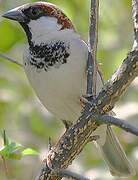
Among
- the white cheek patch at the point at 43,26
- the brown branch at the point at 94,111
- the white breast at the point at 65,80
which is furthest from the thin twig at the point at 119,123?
the white cheek patch at the point at 43,26

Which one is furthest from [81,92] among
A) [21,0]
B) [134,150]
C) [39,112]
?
[21,0]

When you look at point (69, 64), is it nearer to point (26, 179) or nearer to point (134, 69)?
point (134, 69)

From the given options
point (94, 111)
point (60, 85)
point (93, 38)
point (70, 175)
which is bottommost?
point (70, 175)

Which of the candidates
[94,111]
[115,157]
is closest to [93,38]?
[94,111]

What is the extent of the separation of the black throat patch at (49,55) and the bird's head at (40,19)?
0.33 ft

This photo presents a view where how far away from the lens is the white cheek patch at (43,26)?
2.18 metres

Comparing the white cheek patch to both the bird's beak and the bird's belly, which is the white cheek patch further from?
the bird's belly

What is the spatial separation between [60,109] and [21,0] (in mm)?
880

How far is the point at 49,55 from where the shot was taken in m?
2.05

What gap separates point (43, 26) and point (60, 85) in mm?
263

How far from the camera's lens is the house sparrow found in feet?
6.60

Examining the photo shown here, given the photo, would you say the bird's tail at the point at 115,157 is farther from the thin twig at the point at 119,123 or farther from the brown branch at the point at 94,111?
the thin twig at the point at 119,123

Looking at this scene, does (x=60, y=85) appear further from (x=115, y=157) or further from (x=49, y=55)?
(x=115, y=157)

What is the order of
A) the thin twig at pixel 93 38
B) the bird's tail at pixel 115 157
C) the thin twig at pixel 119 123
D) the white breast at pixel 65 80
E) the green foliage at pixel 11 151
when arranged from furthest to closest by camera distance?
the bird's tail at pixel 115 157 < the white breast at pixel 65 80 < the green foliage at pixel 11 151 < the thin twig at pixel 93 38 < the thin twig at pixel 119 123
